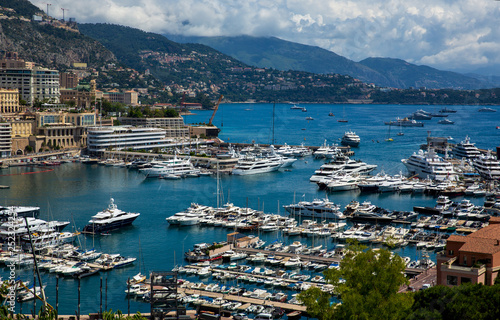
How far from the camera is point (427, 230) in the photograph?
888 inches

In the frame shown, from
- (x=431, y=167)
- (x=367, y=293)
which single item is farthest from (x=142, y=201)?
(x=367, y=293)

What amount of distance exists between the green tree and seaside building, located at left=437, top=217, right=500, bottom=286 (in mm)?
1638

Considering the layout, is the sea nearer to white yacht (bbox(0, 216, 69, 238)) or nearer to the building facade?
white yacht (bbox(0, 216, 69, 238))

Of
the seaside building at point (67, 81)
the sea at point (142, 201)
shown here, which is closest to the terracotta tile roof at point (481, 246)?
the sea at point (142, 201)

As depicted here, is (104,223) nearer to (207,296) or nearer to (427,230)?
(207,296)

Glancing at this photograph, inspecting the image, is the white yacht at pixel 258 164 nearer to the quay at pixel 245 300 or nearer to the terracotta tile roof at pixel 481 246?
the quay at pixel 245 300

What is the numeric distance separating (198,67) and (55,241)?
132025mm

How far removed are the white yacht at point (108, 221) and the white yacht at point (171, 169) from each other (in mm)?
12629

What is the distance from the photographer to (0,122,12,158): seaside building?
40.8 m

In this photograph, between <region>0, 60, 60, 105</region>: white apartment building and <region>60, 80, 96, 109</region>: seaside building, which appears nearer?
<region>0, 60, 60, 105</region>: white apartment building

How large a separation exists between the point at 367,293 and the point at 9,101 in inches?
1777

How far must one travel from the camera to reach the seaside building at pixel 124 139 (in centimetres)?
4472

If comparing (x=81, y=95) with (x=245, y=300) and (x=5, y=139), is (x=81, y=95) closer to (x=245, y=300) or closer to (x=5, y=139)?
(x=5, y=139)

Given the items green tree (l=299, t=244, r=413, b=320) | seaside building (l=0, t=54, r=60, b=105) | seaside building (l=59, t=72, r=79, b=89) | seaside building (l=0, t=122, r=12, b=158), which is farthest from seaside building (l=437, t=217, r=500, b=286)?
Result: seaside building (l=59, t=72, r=79, b=89)
